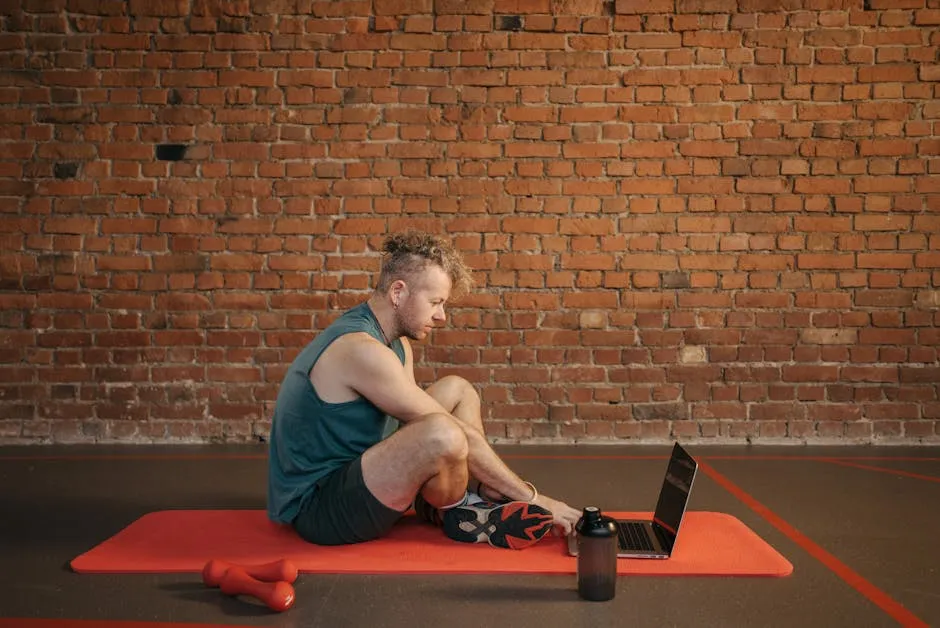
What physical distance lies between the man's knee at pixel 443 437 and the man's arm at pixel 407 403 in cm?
8

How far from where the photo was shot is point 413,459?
2.36 metres

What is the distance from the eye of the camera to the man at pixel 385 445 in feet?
7.86

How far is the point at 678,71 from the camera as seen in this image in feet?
14.7

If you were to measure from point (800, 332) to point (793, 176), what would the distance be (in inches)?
37.1

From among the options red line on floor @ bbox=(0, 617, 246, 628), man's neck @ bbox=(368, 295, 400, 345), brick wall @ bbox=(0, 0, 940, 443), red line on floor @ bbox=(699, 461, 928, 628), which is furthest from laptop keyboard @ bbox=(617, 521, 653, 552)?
brick wall @ bbox=(0, 0, 940, 443)

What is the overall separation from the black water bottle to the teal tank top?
0.85 meters

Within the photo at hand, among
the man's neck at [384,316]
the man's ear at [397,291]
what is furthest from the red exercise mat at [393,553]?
the man's ear at [397,291]

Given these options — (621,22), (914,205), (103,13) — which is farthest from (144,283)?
(914,205)

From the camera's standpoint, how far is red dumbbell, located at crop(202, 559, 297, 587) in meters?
2.18

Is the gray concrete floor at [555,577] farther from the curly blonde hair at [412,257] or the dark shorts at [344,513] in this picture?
the curly blonde hair at [412,257]

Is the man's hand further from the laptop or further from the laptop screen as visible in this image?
the laptop screen

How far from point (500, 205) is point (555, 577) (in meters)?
2.68

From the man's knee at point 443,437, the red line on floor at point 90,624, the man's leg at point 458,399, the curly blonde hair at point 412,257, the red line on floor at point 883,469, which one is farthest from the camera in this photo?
the red line on floor at point 883,469

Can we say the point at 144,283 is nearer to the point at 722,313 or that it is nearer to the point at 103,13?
the point at 103,13
